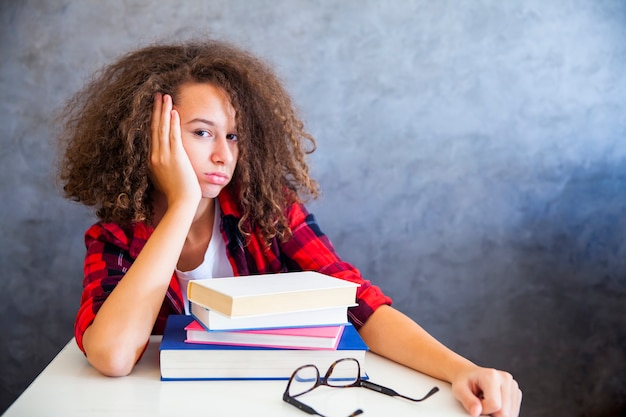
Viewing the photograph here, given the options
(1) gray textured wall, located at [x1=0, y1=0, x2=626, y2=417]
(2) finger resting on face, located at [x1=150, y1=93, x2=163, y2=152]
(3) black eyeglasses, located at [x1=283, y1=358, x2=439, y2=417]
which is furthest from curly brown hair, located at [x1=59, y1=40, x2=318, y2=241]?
(3) black eyeglasses, located at [x1=283, y1=358, x2=439, y2=417]

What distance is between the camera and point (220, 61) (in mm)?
1251

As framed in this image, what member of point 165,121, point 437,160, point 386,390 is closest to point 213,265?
point 165,121

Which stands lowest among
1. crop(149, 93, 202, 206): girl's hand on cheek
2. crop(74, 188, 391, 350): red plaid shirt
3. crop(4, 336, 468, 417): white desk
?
crop(4, 336, 468, 417): white desk

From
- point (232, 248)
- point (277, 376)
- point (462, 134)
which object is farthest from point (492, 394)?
point (462, 134)

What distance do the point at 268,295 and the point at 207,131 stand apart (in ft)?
1.51

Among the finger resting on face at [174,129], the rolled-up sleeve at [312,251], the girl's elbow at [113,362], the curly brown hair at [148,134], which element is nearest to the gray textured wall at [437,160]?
the curly brown hair at [148,134]

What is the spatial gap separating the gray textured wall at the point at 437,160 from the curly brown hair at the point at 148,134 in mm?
339

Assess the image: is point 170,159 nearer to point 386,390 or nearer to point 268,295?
point 268,295

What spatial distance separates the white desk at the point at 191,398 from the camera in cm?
76

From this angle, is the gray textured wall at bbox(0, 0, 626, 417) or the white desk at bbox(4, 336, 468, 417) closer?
the white desk at bbox(4, 336, 468, 417)

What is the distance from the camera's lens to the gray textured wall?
162 centimetres

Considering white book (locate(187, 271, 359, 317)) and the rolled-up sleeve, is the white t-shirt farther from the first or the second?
white book (locate(187, 271, 359, 317))

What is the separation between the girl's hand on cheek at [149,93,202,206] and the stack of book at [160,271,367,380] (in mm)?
258

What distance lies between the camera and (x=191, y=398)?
0.80 meters
